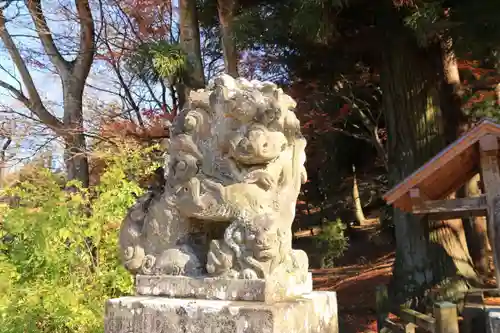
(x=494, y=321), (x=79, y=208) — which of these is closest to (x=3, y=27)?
(x=79, y=208)

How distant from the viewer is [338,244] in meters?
12.0

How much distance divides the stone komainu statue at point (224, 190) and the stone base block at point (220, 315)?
6.6 inches

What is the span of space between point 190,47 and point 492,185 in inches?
173

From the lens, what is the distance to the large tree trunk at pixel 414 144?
670cm

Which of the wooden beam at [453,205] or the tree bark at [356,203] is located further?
the tree bark at [356,203]

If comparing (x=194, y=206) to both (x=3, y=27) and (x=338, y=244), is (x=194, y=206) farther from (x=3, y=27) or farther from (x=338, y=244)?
(x=338, y=244)

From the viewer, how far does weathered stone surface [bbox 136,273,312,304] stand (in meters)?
2.12

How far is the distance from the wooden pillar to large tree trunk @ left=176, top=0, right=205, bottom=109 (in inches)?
145

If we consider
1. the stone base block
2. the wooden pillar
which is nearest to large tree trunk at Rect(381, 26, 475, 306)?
the wooden pillar

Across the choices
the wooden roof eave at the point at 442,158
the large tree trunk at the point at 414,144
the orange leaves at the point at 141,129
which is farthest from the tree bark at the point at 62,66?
the wooden roof eave at the point at 442,158

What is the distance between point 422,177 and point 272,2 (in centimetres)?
324

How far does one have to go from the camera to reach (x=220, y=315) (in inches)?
82.6

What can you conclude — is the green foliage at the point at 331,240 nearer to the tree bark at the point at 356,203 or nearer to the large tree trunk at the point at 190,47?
the tree bark at the point at 356,203

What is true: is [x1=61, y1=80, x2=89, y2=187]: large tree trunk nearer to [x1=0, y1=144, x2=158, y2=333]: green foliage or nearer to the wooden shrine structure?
[x1=0, y1=144, x2=158, y2=333]: green foliage
